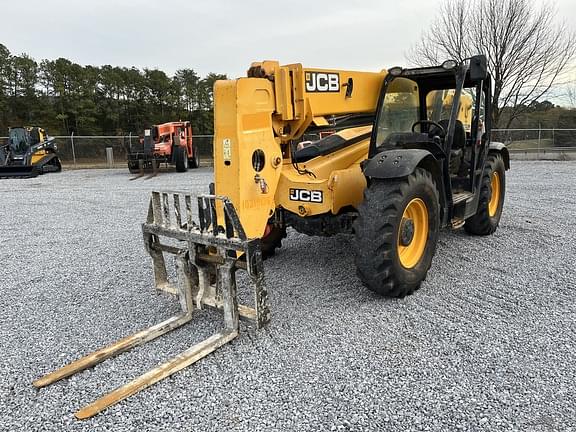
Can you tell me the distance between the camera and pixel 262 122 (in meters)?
3.70

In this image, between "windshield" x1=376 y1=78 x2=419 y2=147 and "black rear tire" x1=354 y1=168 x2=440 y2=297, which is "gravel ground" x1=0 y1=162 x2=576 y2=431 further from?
"windshield" x1=376 y1=78 x2=419 y2=147

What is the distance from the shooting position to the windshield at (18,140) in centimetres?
1806

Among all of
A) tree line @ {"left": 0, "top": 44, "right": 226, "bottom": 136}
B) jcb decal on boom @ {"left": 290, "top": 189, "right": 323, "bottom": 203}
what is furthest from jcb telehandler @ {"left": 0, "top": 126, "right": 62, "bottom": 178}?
jcb decal on boom @ {"left": 290, "top": 189, "right": 323, "bottom": 203}

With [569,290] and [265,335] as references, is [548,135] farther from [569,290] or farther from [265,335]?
[265,335]

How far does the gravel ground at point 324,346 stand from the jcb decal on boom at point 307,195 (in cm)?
87

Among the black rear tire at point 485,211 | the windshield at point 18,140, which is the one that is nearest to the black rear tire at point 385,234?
the black rear tire at point 485,211

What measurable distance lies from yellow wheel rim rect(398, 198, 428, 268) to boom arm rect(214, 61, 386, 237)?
3.70 ft

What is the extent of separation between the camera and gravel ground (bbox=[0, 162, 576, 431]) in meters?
2.53

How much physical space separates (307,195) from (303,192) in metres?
0.04

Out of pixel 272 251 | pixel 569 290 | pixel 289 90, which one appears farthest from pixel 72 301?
pixel 569 290

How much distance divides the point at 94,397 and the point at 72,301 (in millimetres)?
1754

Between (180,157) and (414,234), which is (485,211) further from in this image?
(180,157)

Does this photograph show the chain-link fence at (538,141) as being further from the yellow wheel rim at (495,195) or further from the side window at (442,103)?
the side window at (442,103)

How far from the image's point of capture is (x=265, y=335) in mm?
3414
